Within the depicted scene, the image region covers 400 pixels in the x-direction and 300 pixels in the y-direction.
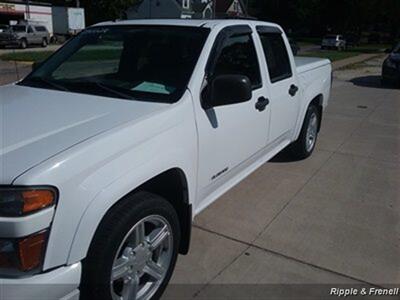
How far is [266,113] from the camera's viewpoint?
13.6 feet

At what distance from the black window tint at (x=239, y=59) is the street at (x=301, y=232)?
1.32 meters

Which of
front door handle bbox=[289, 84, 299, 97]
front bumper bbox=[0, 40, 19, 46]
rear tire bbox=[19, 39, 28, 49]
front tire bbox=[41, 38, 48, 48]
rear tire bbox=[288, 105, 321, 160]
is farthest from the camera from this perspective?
front tire bbox=[41, 38, 48, 48]

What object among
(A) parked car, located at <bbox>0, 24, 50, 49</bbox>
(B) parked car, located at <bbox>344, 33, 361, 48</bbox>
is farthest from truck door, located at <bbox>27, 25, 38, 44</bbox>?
(B) parked car, located at <bbox>344, 33, 361, 48</bbox>

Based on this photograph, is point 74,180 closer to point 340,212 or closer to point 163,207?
point 163,207

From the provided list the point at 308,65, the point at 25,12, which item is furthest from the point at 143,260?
the point at 25,12

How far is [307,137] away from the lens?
19.6ft

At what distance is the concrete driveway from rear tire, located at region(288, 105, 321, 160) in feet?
0.43

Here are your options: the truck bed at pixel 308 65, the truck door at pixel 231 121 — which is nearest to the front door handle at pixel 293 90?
the truck bed at pixel 308 65

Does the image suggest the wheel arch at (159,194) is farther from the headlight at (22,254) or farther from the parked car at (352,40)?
the parked car at (352,40)

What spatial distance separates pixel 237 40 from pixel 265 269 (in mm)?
1915

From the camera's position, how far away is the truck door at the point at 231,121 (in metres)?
3.22

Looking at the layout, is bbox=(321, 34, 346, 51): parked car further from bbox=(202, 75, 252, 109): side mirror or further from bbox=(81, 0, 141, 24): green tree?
bbox=(202, 75, 252, 109): side mirror

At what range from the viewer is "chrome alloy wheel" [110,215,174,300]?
2557 millimetres

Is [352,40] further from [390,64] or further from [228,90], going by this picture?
[228,90]
